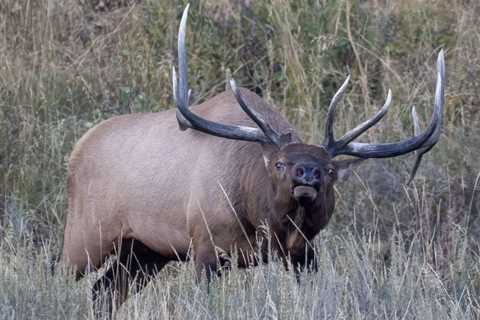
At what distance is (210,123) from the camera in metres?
7.12

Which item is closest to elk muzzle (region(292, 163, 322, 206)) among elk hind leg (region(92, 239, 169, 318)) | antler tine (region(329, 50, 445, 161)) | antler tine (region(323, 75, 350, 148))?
antler tine (region(323, 75, 350, 148))

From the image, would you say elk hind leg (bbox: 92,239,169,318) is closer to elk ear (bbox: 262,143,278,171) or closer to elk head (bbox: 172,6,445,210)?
elk head (bbox: 172,6,445,210)

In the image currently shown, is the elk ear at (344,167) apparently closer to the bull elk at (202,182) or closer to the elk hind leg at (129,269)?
the bull elk at (202,182)

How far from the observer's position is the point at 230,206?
7.12 metres

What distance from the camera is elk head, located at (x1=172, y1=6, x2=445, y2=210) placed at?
6.64 m

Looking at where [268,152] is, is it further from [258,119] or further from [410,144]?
[410,144]

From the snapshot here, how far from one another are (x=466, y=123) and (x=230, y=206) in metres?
3.32

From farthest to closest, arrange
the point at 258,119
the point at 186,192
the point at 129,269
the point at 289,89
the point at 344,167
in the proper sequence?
1. the point at 289,89
2. the point at 129,269
3. the point at 186,192
4. the point at 344,167
5. the point at 258,119

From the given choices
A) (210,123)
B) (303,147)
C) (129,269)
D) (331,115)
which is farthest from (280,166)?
(129,269)

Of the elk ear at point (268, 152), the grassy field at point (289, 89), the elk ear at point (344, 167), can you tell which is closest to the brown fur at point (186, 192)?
the elk ear at point (268, 152)

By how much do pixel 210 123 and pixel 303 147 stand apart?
60 centimetres

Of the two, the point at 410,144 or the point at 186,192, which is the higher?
the point at 410,144

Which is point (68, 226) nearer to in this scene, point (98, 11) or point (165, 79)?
point (165, 79)

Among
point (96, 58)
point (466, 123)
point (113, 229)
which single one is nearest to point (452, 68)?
point (466, 123)
